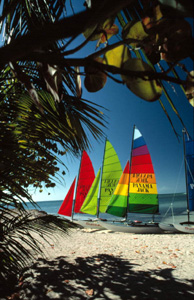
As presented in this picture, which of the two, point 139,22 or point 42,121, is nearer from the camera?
point 139,22

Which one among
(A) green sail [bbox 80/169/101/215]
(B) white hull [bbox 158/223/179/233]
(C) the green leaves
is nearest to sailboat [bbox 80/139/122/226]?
(A) green sail [bbox 80/169/101/215]

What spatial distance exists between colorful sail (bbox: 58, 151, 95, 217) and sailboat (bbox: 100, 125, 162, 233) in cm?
261

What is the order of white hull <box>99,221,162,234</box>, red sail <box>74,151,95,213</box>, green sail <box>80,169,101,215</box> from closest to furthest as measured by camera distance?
white hull <box>99,221,162,234</box> < green sail <box>80,169,101,215</box> < red sail <box>74,151,95,213</box>

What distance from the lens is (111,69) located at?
464 mm

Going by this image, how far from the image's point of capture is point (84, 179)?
15297 millimetres

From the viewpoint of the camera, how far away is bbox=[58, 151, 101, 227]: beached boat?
14497 millimetres

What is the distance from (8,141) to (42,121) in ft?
1.20

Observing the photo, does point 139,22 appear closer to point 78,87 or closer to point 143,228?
point 78,87

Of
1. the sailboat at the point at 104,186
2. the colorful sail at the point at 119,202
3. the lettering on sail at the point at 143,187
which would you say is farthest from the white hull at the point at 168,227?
the sailboat at the point at 104,186

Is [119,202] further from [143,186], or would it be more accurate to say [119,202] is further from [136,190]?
[143,186]

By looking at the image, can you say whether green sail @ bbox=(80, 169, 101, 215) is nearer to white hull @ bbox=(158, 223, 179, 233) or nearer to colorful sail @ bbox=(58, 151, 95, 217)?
colorful sail @ bbox=(58, 151, 95, 217)

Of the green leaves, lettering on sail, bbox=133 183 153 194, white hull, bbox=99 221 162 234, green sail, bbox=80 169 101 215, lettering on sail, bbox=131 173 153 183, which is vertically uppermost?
the green leaves

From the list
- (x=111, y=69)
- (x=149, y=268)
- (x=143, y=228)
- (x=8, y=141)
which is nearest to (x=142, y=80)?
(x=111, y=69)

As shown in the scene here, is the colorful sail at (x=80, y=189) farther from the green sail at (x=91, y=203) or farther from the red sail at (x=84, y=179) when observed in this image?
the green sail at (x=91, y=203)
